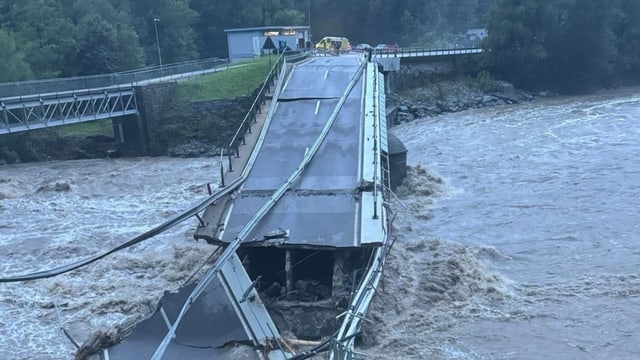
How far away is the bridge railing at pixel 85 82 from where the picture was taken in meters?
29.8

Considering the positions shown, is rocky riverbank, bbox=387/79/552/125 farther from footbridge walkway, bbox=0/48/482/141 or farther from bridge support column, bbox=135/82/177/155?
footbridge walkway, bbox=0/48/482/141

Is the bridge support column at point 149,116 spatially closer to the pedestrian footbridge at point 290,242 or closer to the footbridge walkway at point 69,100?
the footbridge walkway at point 69,100

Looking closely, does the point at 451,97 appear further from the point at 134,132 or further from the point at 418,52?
the point at 134,132

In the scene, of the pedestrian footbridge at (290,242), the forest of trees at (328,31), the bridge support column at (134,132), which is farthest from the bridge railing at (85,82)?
the pedestrian footbridge at (290,242)

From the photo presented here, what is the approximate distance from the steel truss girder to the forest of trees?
831cm

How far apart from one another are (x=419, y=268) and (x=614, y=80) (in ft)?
176

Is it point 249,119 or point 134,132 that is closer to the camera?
point 249,119

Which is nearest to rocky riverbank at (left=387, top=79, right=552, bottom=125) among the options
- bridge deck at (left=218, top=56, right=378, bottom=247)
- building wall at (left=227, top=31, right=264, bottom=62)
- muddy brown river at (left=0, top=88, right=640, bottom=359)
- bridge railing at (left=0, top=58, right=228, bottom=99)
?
muddy brown river at (left=0, top=88, right=640, bottom=359)

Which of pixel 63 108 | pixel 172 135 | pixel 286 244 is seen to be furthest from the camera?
pixel 172 135

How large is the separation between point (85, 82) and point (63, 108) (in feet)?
7.08

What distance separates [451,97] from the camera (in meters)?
51.5

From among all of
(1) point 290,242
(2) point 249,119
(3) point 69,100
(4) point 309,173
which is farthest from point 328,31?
(1) point 290,242

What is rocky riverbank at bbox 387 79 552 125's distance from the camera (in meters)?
45.8

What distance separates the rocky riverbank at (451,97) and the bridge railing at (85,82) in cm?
1496
